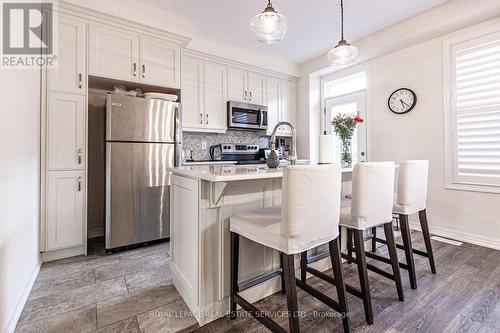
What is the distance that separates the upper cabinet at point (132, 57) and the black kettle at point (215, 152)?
3.66 ft

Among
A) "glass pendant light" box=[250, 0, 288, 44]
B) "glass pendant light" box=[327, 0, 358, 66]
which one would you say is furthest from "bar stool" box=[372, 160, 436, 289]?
"glass pendant light" box=[250, 0, 288, 44]

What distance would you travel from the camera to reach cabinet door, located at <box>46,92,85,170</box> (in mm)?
2352

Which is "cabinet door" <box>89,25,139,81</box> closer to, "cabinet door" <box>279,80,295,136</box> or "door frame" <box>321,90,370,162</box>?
"cabinet door" <box>279,80,295,136</box>

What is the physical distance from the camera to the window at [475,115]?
2637 millimetres

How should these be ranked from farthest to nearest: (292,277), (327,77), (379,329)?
(327,77) < (379,329) < (292,277)

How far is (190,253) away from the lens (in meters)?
1.59

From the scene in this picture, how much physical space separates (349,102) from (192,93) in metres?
2.60

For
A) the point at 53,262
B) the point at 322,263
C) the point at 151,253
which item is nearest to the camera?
the point at 322,263

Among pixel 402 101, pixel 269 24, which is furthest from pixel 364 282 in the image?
pixel 402 101

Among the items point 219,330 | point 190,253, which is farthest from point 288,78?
point 219,330

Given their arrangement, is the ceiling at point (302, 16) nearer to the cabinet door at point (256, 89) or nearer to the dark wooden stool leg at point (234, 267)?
the cabinet door at point (256, 89)

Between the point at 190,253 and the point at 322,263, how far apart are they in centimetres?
120

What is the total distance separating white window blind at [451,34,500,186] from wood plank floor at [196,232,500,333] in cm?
115

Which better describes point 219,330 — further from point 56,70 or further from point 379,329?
point 56,70
